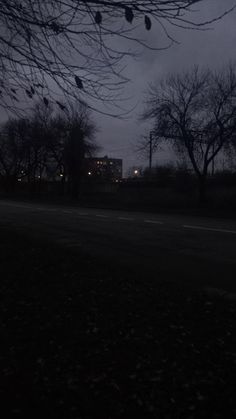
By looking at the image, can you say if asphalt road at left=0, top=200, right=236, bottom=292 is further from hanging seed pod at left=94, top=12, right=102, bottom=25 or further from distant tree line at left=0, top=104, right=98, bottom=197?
distant tree line at left=0, top=104, right=98, bottom=197

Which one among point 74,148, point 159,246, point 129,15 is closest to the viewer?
point 129,15

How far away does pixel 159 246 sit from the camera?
11.5 m

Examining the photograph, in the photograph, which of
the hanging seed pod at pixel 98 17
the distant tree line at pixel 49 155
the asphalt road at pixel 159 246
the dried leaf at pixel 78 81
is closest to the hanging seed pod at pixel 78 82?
the dried leaf at pixel 78 81

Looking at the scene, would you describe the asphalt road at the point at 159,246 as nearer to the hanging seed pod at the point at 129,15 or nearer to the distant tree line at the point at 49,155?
the hanging seed pod at the point at 129,15

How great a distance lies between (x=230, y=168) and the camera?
37.8 meters

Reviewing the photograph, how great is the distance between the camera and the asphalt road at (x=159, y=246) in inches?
318

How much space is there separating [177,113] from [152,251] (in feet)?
68.8

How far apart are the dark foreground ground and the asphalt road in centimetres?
124

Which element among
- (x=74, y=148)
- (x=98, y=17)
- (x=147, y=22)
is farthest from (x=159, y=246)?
(x=74, y=148)

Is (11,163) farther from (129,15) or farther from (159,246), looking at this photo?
(129,15)

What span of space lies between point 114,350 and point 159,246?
7.30 meters

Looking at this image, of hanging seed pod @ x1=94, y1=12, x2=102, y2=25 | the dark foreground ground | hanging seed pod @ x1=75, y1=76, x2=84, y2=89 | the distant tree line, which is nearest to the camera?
the dark foreground ground

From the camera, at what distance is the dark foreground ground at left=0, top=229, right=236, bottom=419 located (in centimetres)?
333

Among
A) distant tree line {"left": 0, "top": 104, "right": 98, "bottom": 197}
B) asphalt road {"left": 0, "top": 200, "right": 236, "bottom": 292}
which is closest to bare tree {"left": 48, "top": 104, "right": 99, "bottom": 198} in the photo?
distant tree line {"left": 0, "top": 104, "right": 98, "bottom": 197}
